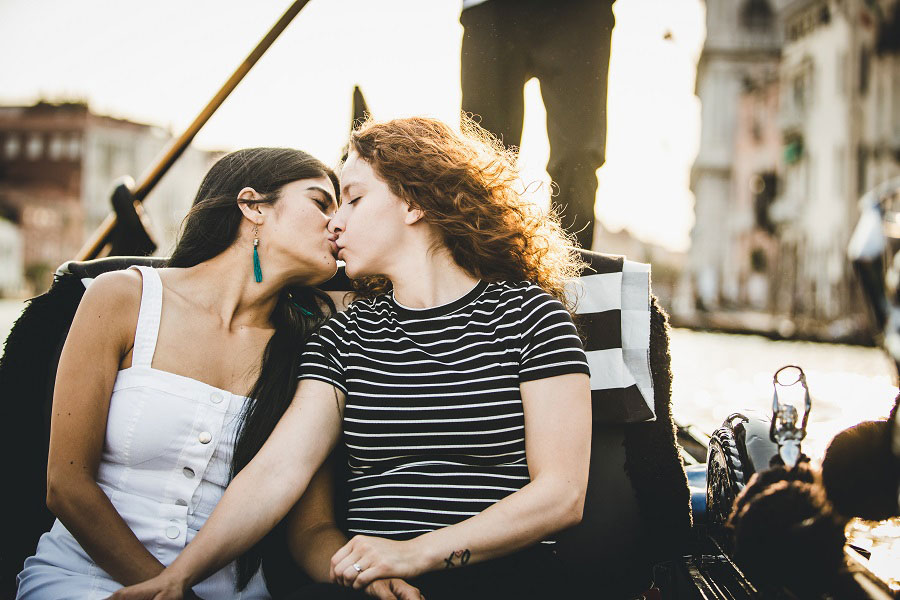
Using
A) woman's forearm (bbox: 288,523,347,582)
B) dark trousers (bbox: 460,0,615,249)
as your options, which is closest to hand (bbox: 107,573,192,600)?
woman's forearm (bbox: 288,523,347,582)

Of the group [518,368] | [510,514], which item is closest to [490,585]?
[510,514]

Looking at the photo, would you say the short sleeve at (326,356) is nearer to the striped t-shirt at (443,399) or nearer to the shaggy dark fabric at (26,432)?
the striped t-shirt at (443,399)

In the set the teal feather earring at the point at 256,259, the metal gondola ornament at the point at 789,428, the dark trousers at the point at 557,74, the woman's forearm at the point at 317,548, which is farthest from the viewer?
the dark trousers at the point at 557,74

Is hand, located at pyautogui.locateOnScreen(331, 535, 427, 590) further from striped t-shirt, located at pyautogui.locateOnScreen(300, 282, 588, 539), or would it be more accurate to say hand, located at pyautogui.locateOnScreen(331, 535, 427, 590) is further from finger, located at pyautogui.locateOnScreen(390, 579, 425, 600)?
striped t-shirt, located at pyautogui.locateOnScreen(300, 282, 588, 539)

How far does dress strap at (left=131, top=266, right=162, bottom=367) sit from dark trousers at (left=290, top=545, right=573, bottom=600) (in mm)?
A: 682

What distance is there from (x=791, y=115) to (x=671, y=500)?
33.6 m

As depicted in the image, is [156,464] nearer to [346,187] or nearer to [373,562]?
[373,562]

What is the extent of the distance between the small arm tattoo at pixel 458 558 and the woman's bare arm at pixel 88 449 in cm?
65

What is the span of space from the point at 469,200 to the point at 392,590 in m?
0.97

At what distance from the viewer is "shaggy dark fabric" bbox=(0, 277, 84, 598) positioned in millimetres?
1961

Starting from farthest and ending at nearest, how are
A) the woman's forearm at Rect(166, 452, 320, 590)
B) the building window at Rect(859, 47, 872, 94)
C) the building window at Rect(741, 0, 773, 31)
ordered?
the building window at Rect(741, 0, 773, 31), the building window at Rect(859, 47, 872, 94), the woman's forearm at Rect(166, 452, 320, 590)

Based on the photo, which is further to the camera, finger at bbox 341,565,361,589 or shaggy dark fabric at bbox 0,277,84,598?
shaggy dark fabric at bbox 0,277,84,598

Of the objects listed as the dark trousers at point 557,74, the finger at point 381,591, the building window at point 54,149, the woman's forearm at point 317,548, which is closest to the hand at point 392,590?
the finger at point 381,591

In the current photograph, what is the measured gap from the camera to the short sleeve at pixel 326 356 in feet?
6.13
